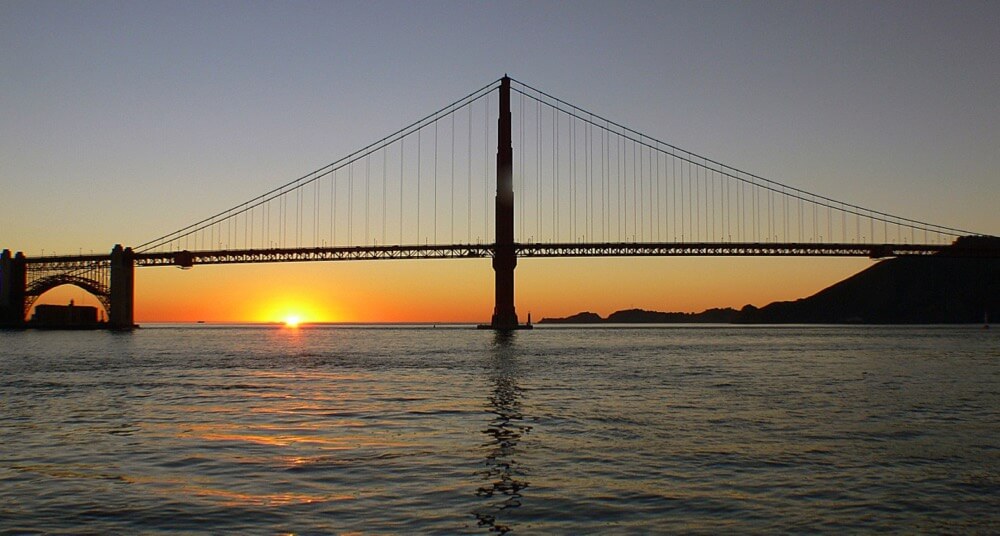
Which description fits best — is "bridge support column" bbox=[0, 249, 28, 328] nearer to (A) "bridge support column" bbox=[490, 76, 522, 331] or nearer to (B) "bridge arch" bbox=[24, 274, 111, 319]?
(B) "bridge arch" bbox=[24, 274, 111, 319]

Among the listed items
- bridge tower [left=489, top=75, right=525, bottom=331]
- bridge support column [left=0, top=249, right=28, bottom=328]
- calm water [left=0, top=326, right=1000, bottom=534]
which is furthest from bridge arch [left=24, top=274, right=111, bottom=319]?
calm water [left=0, top=326, right=1000, bottom=534]

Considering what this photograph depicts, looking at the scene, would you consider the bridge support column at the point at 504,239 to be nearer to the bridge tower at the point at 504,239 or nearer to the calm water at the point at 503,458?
the bridge tower at the point at 504,239

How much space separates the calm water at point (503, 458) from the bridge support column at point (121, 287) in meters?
83.4

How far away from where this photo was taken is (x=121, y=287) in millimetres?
105625

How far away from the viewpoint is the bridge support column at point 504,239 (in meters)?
87.8

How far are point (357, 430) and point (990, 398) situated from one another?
15.8 meters

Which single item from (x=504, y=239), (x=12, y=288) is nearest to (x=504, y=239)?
(x=504, y=239)

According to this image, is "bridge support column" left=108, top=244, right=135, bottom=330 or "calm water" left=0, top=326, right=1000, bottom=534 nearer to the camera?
"calm water" left=0, top=326, right=1000, bottom=534

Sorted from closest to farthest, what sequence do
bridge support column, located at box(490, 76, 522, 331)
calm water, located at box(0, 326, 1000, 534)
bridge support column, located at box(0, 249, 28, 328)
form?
calm water, located at box(0, 326, 1000, 534)
bridge support column, located at box(490, 76, 522, 331)
bridge support column, located at box(0, 249, 28, 328)

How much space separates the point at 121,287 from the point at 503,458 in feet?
335

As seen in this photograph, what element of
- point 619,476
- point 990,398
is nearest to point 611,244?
point 990,398

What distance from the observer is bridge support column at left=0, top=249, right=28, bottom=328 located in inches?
4296

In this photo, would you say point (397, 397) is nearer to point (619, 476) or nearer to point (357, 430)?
point (357, 430)

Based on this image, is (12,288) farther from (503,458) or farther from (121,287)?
(503,458)
